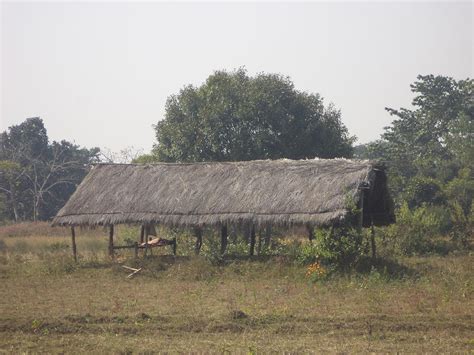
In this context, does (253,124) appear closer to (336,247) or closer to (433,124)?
(336,247)

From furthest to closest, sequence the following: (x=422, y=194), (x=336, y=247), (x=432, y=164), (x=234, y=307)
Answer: (x=432, y=164)
(x=422, y=194)
(x=336, y=247)
(x=234, y=307)

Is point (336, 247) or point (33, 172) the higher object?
point (33, 172)

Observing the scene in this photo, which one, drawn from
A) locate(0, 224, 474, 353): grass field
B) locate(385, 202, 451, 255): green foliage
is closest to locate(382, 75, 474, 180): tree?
locate(385, 202, 451, 255): green foliage

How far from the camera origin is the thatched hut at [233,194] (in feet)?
60.4

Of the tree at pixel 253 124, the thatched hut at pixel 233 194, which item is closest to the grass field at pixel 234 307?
the thatched hut at pixel 233 194

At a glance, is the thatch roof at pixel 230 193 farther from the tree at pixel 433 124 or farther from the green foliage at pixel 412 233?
the tree at pixel 433 124

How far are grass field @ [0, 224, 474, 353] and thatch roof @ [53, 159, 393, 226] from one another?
1.36 m

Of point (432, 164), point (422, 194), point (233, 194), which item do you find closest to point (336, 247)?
point (233, 194)

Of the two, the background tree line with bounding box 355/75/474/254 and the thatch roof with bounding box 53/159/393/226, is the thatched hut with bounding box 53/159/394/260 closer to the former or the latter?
the thatch roof with bounding box 53/159/393/226

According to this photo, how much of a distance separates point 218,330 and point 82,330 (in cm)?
230

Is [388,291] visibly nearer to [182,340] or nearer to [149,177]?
[182,340]

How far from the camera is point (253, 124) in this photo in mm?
28891

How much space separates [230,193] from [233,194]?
13 centimetres

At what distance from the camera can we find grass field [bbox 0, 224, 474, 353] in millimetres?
10445
